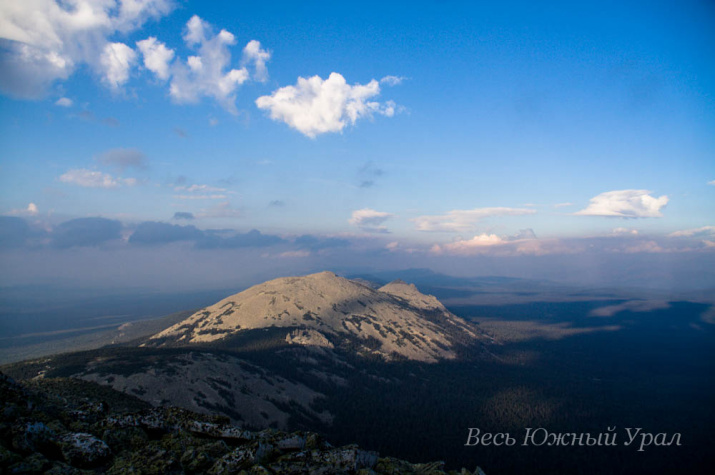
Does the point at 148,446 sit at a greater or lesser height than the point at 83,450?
lesser

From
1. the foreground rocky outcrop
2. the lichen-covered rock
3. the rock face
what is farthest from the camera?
the rock face

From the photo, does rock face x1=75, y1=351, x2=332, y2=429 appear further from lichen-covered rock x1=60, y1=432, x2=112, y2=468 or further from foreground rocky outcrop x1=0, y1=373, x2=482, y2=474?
lichen-covered rock x1=60, y1=432, x2=112, y2=468

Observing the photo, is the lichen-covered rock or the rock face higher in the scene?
the lichen-covered rock

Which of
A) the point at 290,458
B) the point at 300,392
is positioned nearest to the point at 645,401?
the point at 300,392

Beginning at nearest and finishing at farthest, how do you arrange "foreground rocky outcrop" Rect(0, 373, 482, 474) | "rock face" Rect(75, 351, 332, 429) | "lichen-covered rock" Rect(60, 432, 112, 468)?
"foreground rocky outcrop" Rect(0, 373, 482, 474)
"lichen-covered rock" Rect(60, 432, 112, 468)
"rock face" Rect(75, 351, 332, 429)

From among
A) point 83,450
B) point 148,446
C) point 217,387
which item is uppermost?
point 83,450

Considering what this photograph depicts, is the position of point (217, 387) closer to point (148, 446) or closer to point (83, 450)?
point (148, 446)

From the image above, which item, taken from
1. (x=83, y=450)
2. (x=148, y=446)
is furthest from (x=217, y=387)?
(x=83, y=450)

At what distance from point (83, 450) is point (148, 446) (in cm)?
313

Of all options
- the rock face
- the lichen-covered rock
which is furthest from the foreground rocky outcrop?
the rock face

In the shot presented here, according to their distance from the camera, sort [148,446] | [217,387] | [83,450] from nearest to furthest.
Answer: [83,450], [148,446], [217,387]

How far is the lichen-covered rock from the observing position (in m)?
16.8

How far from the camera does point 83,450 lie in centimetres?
1720

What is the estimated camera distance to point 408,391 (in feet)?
635
